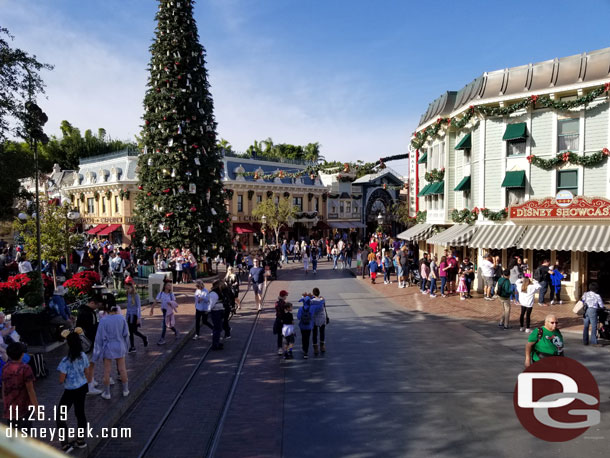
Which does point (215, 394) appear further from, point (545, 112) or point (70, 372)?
point (545, 112)

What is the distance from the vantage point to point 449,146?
21.7 m

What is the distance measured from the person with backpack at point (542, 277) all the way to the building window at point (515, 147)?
4881mm

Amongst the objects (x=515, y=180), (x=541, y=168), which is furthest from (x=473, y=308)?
(x=541, y=168)

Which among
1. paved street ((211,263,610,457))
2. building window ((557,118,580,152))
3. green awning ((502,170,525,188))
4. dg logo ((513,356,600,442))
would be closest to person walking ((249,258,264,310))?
paved street ((211,263,610,457))

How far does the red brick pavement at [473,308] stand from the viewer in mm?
13633

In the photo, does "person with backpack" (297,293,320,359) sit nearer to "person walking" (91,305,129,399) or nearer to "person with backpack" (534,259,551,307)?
"person walking" (91,305,129,399)

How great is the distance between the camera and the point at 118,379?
27.0ft

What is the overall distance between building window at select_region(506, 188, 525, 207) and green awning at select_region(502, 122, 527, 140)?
7.00ft

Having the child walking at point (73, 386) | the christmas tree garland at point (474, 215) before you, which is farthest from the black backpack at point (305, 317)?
the christmas tree garland at point (474, 215)

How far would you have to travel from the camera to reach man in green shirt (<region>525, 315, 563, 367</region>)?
21.5 ft

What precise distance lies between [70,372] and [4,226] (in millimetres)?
40706

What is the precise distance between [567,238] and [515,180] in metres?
3.05

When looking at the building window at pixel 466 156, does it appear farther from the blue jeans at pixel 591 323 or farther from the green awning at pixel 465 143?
the blue jeans at pixel 591 323

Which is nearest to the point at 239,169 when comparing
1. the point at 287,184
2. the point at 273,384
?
the point at 287,184
